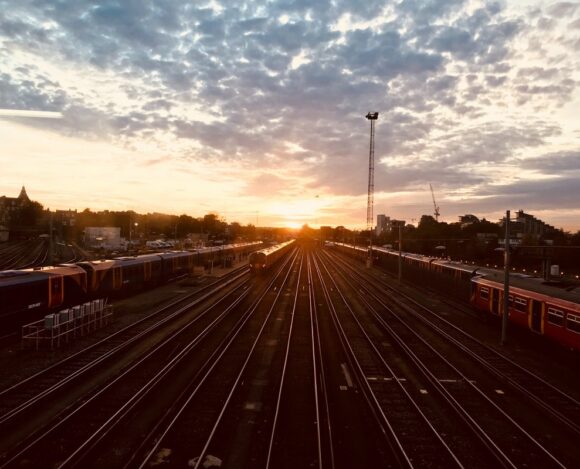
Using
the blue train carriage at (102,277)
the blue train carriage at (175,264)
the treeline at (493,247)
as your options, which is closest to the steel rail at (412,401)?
the treeline at (493,247)

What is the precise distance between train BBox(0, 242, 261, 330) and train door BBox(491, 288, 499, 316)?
24.8 m

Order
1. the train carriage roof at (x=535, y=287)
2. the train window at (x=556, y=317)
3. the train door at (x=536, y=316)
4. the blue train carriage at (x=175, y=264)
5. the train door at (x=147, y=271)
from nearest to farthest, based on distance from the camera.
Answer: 1. the train window at (x=556, y=317)
2. the train carriage roof at (x=535, y=287)
3. the train door at (x=536, y=316)
4. the train door at (x=147, y=271)
5. the blue train carriage at (x=175, y=264)

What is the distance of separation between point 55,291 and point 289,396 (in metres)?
16.3

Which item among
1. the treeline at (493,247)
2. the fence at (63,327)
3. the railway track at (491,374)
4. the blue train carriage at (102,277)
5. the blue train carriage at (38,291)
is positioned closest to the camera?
the railway track at (491,374)

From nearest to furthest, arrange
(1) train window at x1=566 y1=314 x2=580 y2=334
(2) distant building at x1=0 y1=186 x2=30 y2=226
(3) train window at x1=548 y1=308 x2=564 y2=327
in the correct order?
(1) train window at x1=566 y1=314 x2=580 y2=334
(3) train window at x1=548 y1=308 x2=564 y2=327
(2) distant building at x1=0 y1=186 x2=30 y2=226

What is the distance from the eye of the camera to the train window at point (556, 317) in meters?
19.0

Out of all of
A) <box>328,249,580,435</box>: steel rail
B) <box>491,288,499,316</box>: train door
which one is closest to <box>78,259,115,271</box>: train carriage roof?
<box>328,249,580,435</box>: steel rail

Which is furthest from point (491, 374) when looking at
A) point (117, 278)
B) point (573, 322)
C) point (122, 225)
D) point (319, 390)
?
point (122, 225)

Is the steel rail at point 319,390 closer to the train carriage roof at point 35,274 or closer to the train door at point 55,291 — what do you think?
the train door at point 55,291

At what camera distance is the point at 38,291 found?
74.7 feet

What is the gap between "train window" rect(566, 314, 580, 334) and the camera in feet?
58.1

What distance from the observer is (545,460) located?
35.4 feet

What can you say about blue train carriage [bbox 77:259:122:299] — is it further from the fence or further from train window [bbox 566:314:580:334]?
train window [bbox 566:314:580:334]

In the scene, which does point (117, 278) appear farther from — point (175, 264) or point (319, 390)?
point (319, 390)
